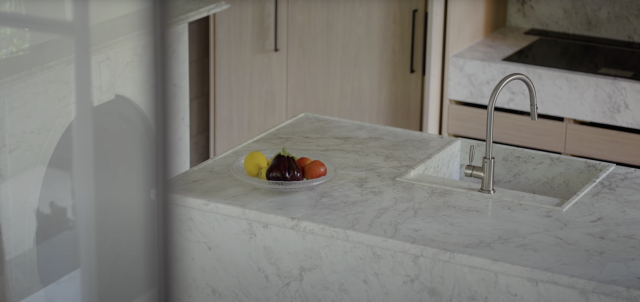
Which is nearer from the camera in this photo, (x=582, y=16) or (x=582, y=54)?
(x=582, y=54)

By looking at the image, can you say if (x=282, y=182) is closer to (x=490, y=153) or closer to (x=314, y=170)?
(x=314, y=170)

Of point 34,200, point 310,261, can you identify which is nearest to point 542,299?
point 310,261

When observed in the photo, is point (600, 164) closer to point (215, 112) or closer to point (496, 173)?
point (496, 173)

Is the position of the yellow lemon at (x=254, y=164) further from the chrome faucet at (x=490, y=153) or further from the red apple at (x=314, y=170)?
the chrome faucet at (x=490, y=153)

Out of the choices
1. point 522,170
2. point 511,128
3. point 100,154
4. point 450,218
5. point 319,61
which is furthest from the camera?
point 319,61

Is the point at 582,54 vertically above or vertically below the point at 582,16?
below

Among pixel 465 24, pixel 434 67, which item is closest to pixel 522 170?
pixel 434 67

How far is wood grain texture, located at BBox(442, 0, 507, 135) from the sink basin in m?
0.93

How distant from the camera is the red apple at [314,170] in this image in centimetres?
160

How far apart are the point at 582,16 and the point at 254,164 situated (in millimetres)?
2044

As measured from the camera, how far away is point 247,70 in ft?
10.2

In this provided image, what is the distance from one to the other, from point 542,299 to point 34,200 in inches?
45.7

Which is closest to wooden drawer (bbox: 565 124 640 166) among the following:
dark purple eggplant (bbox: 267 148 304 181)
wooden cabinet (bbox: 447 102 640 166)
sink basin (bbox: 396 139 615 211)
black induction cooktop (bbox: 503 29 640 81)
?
wooden cabinet (bbox: 447 102 640 166)

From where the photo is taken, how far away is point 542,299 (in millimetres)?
1276
